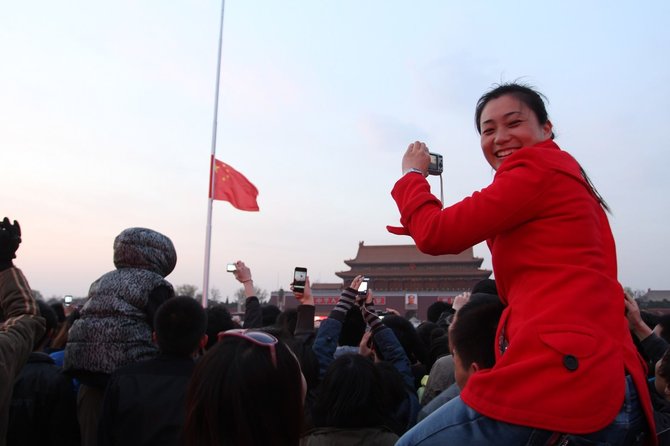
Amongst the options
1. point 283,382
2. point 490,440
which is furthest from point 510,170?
point 283,382

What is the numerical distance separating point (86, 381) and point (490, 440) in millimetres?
2067

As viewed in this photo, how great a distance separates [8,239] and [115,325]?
596 mm

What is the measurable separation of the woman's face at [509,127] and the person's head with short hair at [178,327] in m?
1.51

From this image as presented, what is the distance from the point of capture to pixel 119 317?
2619mm

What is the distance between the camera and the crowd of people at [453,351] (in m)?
1.31

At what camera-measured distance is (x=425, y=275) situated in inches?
1404

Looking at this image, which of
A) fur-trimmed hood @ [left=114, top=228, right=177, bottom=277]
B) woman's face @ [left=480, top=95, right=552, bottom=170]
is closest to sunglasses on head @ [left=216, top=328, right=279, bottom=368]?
woman's face @ [left=480, top=95, right=552, bottom=170]

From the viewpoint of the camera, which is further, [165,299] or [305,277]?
[305,277]

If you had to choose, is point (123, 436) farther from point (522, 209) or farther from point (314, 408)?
point (522, 209)

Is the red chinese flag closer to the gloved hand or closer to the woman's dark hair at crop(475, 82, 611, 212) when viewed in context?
the gloved hand

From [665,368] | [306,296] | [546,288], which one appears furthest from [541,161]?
[306,296]

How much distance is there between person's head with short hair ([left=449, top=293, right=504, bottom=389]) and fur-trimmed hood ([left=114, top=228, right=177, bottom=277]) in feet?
5.28

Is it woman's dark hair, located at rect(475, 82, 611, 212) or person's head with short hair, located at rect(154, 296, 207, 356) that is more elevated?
woman's dark hair, located at rect(475, 82, 611, 212)

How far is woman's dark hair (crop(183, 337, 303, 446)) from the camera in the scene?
1.28m
